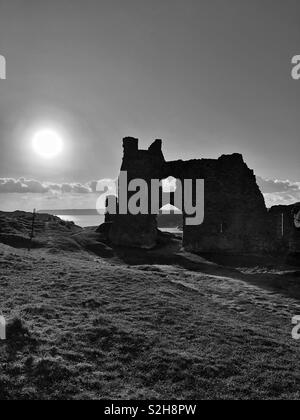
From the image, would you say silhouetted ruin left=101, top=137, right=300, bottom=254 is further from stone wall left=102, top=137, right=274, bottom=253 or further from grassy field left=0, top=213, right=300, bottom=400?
grassy field left=0, top=213, right=300, bottom=400

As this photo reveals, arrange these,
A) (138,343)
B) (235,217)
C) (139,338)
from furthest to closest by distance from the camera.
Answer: (235,217)
(139,338)
(138,343)

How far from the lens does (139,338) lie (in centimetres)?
1216

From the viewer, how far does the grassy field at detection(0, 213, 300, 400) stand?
9.27m

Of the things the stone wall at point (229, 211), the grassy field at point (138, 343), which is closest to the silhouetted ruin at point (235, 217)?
the stone wall at point (229, 211)

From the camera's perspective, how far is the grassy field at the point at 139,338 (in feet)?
30.4

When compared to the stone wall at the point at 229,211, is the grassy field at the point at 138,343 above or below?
below

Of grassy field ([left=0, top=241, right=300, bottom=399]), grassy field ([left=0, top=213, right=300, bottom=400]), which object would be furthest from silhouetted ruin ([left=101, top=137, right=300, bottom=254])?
grassy field ([left=0, top=241, right=300, bottom=399])

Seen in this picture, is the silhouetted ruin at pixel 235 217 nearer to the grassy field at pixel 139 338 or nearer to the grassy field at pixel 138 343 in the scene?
the grassy field at pixel 139 338

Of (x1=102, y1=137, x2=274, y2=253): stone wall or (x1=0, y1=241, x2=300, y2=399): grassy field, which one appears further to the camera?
(x1=102, y1=137, x2=274, y2=253): stone wall

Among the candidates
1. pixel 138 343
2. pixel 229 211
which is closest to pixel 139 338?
pixel 138 343

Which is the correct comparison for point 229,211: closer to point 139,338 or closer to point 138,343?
point 139,338

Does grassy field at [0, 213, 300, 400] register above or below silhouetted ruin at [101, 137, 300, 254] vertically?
below
